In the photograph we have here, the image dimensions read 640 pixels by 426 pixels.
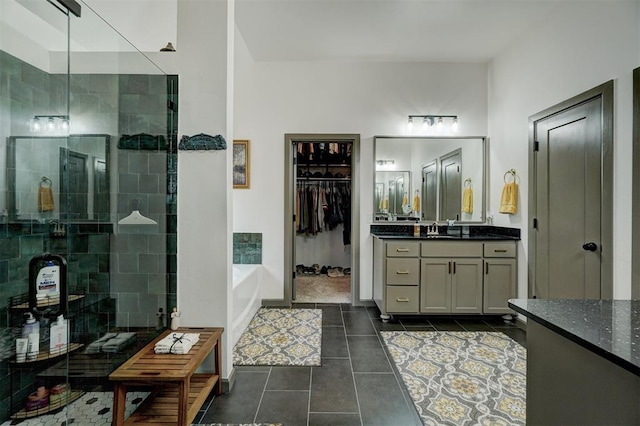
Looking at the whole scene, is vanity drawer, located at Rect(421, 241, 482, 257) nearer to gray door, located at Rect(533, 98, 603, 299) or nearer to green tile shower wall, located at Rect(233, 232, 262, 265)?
gray door, located at Rect(533, 98, 603, 299)

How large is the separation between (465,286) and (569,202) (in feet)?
4.01

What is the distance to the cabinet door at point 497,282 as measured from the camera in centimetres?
317

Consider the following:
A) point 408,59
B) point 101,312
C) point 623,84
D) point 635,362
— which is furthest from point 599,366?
point 408,59

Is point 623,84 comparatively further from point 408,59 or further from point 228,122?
point 228,122

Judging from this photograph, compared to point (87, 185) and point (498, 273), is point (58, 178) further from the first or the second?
point (498, 273)

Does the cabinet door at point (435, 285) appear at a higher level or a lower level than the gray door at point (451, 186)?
lower

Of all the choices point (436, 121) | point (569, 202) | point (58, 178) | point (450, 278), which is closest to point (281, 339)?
point (450, 278)

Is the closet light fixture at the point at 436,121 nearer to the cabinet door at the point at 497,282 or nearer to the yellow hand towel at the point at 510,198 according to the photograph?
the yellow hand towel at the point at 510,198

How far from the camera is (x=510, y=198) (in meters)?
3.19

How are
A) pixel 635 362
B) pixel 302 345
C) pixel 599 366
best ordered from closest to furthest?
1. pixel 635 362
2. pixel 599 366
3. pixel 302 345

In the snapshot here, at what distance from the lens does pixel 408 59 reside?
12.0 ft

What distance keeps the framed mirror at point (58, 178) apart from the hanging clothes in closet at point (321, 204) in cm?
363

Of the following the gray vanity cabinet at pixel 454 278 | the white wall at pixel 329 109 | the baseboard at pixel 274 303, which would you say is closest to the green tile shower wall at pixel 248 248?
the white wall at pixel 329 109

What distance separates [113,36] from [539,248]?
3856mm
